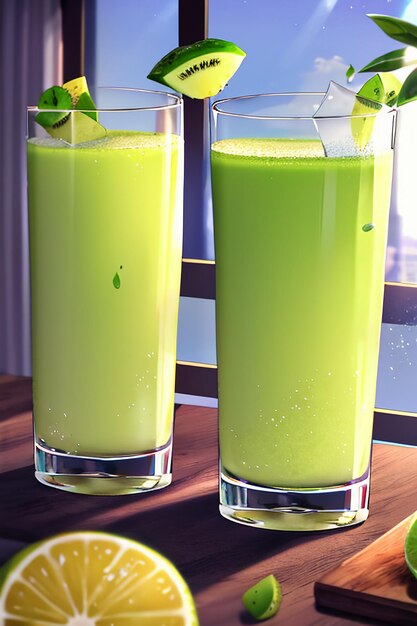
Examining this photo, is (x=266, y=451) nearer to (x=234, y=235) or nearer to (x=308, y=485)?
(x=308, y=485)

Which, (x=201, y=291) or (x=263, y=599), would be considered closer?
(x=263, y=599)

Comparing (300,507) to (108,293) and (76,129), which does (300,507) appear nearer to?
(108,293)

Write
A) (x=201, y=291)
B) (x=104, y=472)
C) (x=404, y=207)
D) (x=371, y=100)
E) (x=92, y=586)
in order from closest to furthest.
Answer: (x=92, y=586) → (x=371, y=100) → (x=104, y=472) → (x=201, y=291) → (x=404, y=207)

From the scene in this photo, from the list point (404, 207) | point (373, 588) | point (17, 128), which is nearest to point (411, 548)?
point (373, 588)

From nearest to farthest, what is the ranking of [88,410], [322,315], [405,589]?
[405,589], [322,315], [88,410]

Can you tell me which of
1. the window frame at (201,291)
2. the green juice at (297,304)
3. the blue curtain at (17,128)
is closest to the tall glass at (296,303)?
the green juice at (297,304)

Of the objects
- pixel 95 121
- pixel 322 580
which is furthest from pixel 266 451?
pixel 95 121

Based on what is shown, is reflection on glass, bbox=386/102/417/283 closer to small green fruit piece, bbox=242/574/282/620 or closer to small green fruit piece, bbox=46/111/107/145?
small green fruit piece, bbox=46/111/107/145
